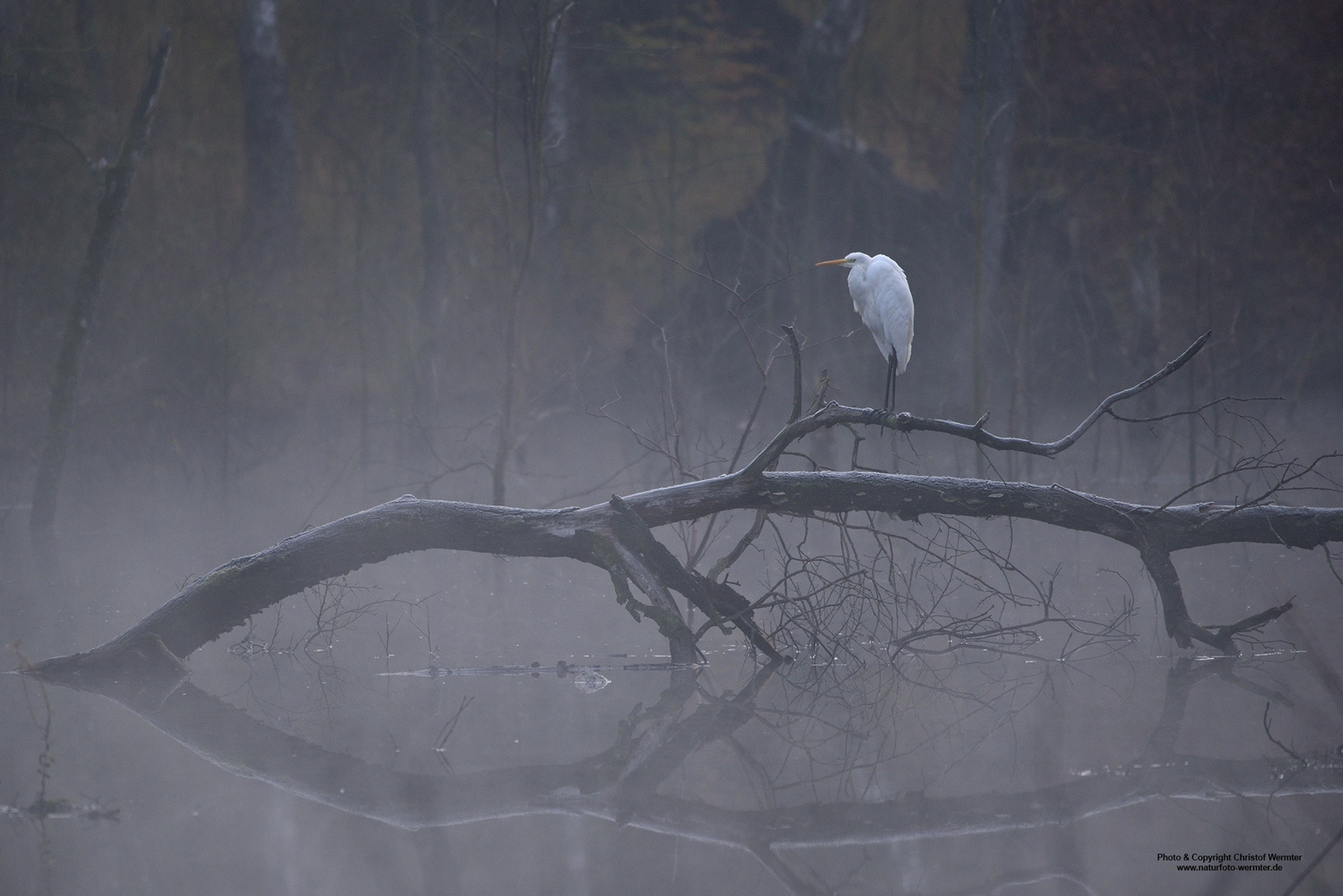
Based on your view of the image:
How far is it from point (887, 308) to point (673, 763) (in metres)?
3.71

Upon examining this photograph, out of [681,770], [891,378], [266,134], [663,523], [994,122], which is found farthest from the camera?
[266,134]

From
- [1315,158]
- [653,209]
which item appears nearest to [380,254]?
[653,209]

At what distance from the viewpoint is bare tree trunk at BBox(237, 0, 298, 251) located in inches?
551

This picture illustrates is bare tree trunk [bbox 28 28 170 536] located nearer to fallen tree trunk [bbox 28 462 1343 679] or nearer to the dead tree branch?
fallen tree trunk [bbox 28 462 1343 679]

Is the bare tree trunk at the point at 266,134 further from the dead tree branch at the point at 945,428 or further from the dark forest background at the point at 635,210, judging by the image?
the dead tree branch at the point at 945,428

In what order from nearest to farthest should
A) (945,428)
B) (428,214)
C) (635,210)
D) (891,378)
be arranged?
1. (945,428)
2. (891,378)
3. (428,214)
4. (635,210)

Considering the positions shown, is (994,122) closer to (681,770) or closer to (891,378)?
(891,378)

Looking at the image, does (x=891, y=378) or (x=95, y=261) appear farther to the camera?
(x=95, y=261)

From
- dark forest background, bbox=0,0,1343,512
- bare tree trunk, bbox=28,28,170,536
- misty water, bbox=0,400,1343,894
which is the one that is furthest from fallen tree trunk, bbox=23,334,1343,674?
dark forest background, bbox=0,0,1343,512

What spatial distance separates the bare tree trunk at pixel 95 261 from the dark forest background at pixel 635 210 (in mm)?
2259

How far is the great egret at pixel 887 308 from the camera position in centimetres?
625

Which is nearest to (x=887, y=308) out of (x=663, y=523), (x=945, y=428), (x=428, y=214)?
(x=945, y=428)

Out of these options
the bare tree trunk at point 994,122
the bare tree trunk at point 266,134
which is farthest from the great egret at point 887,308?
the bare tree trunk at point 266,134

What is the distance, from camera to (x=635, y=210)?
17.1 metres
